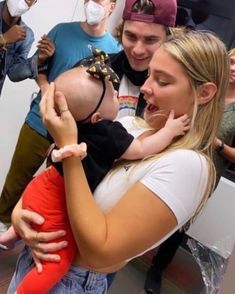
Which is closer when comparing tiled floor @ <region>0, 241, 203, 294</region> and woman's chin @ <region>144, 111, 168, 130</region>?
woman's chin @ <region>144, 111, 168, 130</region>

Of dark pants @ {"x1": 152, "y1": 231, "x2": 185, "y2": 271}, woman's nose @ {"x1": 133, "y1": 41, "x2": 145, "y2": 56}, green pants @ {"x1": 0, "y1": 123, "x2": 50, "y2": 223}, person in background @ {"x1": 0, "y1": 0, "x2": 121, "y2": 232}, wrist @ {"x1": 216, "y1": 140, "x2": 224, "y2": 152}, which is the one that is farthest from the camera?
dark pants @ {"x1": 152, "y1": 231, "x2": 185, "y2": 271}

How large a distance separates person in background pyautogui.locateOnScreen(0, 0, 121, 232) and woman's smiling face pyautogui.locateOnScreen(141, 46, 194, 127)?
1.10 m

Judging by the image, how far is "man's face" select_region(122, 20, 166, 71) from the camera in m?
1.66

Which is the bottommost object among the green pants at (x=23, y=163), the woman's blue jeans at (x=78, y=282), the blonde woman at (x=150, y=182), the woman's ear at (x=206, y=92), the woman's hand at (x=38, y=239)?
the green pants at (x=23, y=163)

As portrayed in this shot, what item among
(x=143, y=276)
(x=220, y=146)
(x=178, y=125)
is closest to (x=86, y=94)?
(x=178, y=125)

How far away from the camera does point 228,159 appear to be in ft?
6.90

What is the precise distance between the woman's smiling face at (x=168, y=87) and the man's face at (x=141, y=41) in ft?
2.24

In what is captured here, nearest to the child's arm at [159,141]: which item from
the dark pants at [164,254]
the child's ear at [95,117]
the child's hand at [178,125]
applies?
the child's hand at [178,125]

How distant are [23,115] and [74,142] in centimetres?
185

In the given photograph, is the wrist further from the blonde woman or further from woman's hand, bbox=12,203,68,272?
woman's hand, bbox=12,203,68,272

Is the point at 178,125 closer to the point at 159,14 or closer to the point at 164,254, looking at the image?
the point at 159,14

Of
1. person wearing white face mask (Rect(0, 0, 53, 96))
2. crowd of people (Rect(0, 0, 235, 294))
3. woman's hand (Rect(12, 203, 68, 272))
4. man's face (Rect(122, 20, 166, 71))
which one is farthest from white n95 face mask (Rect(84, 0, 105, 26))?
woman's hand (Rect(12, 203, 68, 272))

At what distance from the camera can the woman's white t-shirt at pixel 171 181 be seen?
0.84 m

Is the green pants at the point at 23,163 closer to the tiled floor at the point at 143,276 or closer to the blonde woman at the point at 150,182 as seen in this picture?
the tiled floor at the point at 143,276
